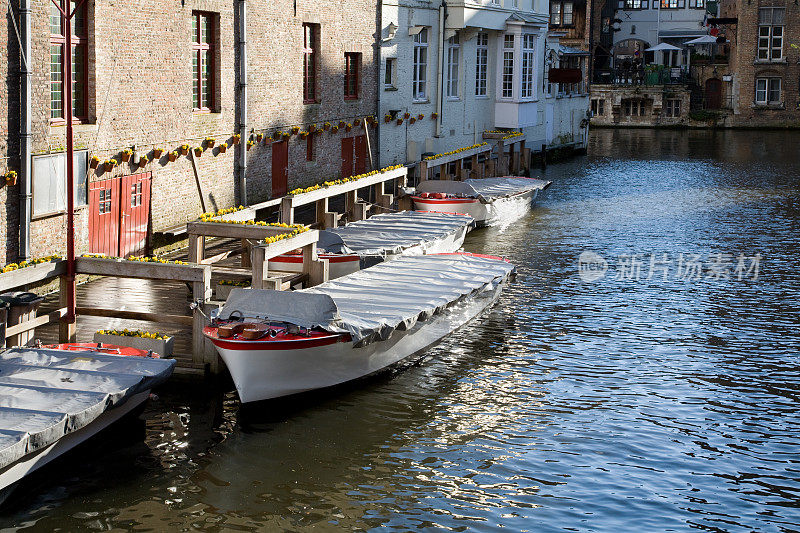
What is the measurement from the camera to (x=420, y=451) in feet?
43.2

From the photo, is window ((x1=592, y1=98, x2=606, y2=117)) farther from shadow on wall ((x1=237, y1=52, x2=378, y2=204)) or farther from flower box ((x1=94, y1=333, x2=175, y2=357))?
flower box ((x1=94, y1=333, x2=175, y2=357))

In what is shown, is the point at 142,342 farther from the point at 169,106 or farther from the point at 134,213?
the point at 169,106

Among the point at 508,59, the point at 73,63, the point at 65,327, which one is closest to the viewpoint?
the point at 65,327

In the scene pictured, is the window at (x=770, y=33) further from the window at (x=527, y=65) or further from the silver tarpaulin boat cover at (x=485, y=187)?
the silver tarpaulin boat cover at (x=485, y=187)

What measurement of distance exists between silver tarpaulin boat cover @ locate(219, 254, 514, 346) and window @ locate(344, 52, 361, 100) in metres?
12.7

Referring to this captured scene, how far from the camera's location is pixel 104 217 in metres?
20.8

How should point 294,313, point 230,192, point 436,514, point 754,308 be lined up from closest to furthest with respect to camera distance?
point 436,514 → point 294,313 → point 754,308 → point 230,192

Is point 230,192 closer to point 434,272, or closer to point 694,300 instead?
point 434,272

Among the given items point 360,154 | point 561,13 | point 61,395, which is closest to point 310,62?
point 360,154

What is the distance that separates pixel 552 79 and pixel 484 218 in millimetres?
20739

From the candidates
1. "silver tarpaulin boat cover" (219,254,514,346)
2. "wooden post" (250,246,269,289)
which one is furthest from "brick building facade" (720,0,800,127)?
"wooden post" (250,246,269,289)

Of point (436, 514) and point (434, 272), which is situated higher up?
point (434, 272)

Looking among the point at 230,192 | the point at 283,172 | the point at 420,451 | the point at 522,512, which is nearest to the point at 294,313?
the point at 420,451

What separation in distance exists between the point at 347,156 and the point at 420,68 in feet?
20.5
